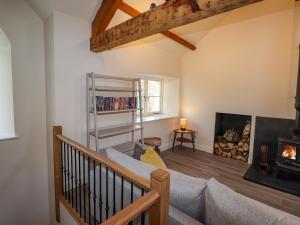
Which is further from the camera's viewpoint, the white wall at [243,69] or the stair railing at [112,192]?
the white wall at [243,69]

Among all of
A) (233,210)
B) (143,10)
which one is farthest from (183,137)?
(233,210)

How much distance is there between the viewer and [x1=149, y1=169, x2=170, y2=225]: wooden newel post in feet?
3.11

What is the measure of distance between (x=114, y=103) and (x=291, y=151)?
296cm

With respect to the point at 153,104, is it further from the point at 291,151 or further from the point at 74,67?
the point at 291,151

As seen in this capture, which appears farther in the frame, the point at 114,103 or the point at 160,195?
the point at 114,103

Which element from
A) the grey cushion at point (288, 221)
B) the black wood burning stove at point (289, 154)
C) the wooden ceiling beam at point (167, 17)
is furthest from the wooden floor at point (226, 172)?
the wooden ceiling beam at point (167, 17)

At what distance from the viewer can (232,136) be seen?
155 inches

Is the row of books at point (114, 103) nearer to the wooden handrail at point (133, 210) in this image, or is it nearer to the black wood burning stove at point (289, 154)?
the wooden handrail at point (133, 210)

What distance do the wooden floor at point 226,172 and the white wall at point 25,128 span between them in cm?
220

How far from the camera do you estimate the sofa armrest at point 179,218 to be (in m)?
1.05

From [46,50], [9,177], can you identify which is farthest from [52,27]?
[9,177]

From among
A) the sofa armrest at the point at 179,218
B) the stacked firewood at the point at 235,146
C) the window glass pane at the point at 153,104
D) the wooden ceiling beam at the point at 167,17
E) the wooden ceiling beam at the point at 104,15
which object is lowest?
the stacked firewood at the point at 235,146

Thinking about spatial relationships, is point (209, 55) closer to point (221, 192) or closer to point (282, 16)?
point (282, 16)

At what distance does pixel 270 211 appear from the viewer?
94 cm
